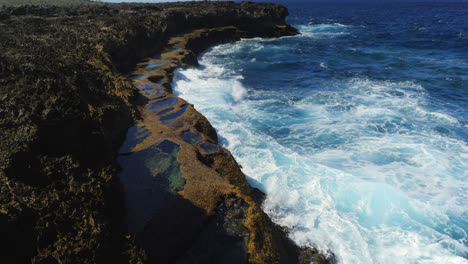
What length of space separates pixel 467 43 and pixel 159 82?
3404cm

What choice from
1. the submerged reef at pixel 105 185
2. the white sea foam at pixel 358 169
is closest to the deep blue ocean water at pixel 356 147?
the white sea foam at pixel 358 169

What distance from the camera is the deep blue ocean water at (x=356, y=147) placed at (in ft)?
18.5

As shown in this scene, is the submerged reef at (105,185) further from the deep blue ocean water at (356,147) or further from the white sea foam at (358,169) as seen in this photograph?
the deep blue ocean water at (356,147)

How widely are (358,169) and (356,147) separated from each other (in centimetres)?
142

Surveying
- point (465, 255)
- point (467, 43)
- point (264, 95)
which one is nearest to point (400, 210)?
point (465, 255)

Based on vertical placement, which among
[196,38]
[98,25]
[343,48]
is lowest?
[343,48]

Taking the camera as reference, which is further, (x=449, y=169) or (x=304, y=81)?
(x=304, y=81)

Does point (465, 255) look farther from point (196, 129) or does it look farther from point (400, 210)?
point (196, 129)

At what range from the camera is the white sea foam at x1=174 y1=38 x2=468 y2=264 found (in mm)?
5492

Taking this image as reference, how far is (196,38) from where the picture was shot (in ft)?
86.0

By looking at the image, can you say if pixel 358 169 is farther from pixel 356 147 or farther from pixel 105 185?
pixel 105 185

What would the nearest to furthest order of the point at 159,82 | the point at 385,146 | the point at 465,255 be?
1. the point at 465,255
2. the point at 385,146
3. the point at 159,82

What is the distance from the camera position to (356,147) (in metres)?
9.09

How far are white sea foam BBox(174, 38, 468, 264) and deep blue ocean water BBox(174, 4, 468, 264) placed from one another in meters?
0.03
